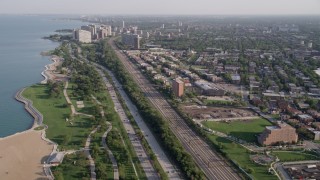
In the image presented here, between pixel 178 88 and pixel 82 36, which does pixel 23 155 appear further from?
pixel 82 36

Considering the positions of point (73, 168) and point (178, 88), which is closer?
point (73, 168)

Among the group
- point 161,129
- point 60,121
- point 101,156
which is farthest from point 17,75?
point 101,156

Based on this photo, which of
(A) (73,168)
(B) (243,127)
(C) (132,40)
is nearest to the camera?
(A) (73,168)

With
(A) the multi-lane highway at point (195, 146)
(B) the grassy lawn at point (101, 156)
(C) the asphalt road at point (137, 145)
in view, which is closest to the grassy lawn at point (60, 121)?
(B) the grassy lawn at point (101, 156)

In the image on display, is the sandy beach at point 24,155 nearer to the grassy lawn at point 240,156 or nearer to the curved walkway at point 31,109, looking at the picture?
the curved walkway at point 31,109

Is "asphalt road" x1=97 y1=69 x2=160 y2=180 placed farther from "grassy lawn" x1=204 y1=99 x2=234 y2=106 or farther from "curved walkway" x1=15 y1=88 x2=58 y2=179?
"grassy lawn" x1=204 y1=99 x2=234 y2=106

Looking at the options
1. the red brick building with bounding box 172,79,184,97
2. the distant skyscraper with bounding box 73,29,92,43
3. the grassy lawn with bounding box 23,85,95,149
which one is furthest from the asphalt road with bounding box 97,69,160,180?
the distant skyscraper with bounding box 73,29,92,43
